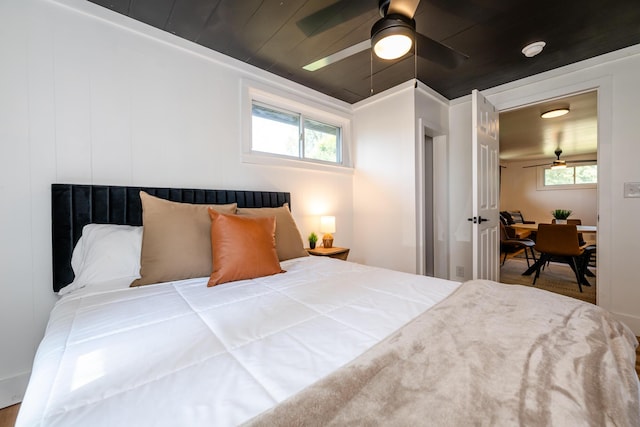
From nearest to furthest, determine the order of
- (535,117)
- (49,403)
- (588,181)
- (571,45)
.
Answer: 1. (49,403)
2. (571,45)
3. (535,117)
4. (588,181)

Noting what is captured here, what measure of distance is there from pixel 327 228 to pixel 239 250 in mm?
1560

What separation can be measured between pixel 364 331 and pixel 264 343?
333 mm

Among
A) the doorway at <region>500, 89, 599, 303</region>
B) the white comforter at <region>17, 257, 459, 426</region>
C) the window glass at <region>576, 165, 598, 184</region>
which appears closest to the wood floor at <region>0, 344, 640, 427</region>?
the white comforter at <region>17, 257, 459, 426</region>

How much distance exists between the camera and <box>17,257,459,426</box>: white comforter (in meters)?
0.53

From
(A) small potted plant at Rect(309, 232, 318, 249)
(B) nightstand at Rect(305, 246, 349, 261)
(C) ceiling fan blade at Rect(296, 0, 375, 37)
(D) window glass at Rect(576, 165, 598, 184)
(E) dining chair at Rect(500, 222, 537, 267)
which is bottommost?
(E) dining chair at Rect(500, 222, 537, 267)

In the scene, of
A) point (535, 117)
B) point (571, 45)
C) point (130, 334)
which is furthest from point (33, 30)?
point (535, 117)

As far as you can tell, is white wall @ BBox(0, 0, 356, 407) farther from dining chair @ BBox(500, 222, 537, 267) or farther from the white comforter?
dining chair @ BBox(500, 222, 537, 267)

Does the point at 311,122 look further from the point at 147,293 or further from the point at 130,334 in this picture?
the point at 130,334

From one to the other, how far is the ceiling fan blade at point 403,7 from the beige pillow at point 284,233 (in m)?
1.53

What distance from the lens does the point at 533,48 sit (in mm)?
2266

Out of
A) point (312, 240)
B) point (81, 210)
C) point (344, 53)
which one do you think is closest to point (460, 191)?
point (312, 240)

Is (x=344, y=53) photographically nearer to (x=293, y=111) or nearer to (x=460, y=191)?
(x=293, y=111)

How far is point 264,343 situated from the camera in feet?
2.63

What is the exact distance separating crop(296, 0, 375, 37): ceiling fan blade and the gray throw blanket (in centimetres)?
169
